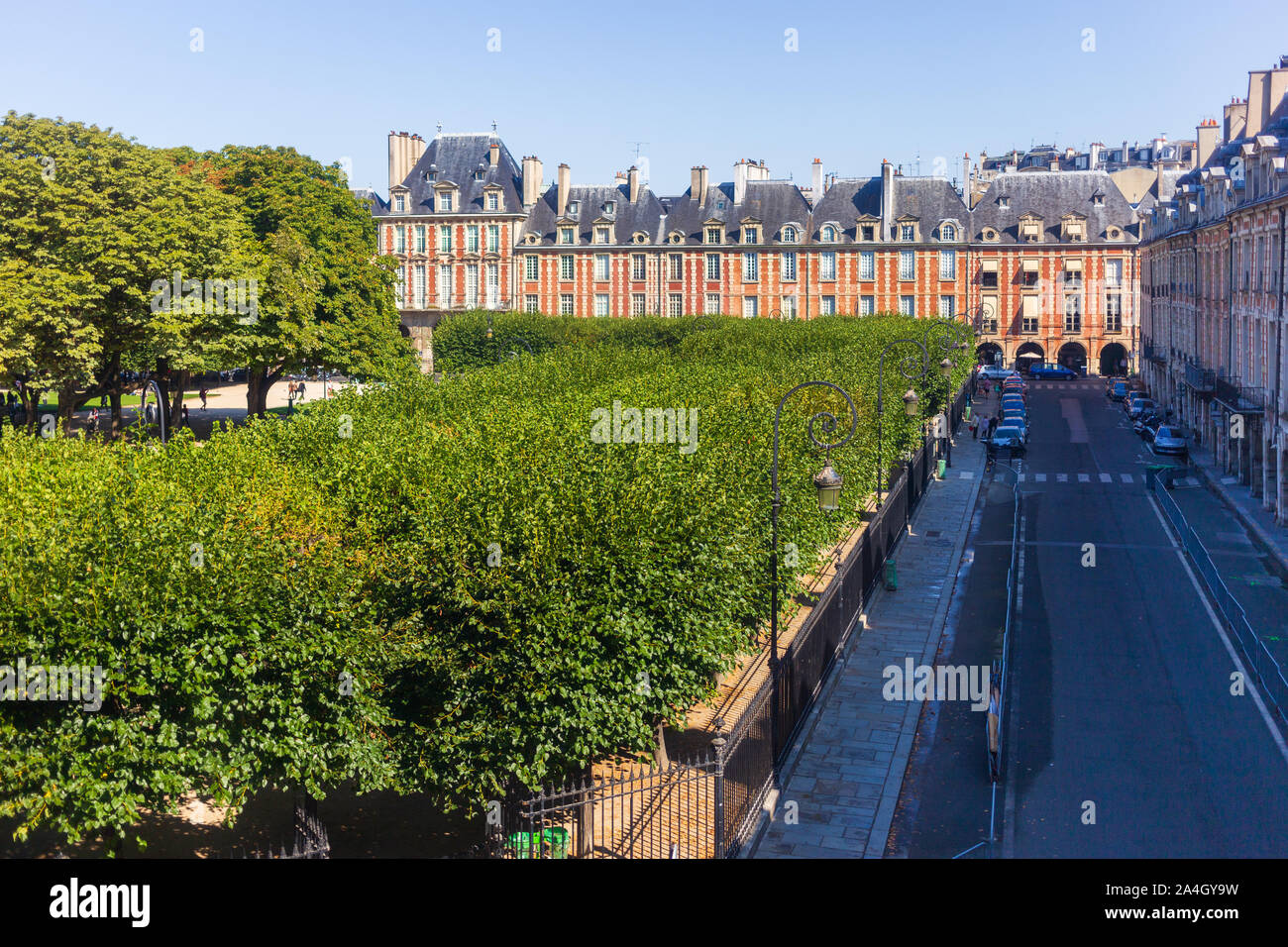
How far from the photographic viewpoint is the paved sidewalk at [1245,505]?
117 ft

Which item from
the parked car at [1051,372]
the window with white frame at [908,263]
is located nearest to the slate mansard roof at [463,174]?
the window with white frame at [908,263]

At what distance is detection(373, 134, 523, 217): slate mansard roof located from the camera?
8650 centimetres

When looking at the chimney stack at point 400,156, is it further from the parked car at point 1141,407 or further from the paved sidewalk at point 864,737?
the paved sidewalk at point 864,737

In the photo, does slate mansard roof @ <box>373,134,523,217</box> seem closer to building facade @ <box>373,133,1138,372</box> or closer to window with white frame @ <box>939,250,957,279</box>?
building facade @ <box>373,133,1138,372</box>

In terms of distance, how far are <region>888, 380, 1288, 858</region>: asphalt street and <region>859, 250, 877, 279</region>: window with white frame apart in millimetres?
47186

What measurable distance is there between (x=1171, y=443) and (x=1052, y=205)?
125 feet

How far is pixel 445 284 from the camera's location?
87062 mm

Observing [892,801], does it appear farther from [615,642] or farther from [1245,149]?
[1245,149]

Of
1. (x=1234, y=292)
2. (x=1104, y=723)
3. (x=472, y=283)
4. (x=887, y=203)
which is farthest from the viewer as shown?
(x=472, y=283)

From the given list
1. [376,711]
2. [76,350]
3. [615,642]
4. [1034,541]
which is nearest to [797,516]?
[615,642]

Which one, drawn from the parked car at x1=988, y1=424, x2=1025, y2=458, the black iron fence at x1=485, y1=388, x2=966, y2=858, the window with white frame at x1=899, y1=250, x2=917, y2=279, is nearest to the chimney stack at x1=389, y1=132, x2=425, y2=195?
the window with white frame at x1=899, y1=250, x2=917, y2=279

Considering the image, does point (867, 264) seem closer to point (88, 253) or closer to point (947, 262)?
point (947, 262)

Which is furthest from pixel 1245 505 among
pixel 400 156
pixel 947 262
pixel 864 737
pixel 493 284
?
pixel 400 156

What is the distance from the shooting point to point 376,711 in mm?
15422
